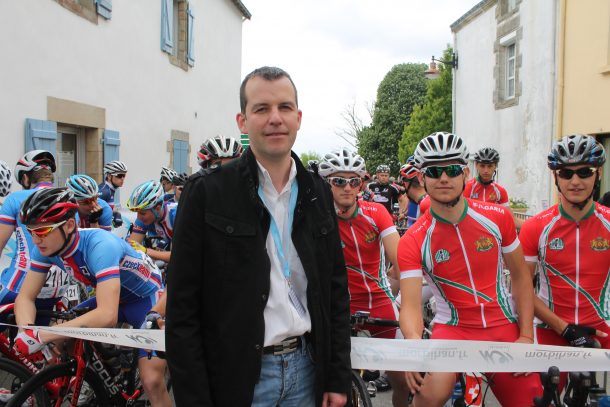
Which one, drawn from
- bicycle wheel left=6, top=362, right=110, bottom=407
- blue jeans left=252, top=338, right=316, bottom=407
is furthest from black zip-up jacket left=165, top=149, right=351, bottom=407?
bicycle wheel left=6, top=362, right=110, bottom=407

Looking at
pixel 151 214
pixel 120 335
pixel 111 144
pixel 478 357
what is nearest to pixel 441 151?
pixel 478 357

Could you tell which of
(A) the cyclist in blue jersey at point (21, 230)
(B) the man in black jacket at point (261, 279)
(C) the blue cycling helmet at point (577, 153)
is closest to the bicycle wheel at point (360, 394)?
(B) the man in black jacket at point (261, 279)

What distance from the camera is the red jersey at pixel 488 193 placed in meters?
7.80

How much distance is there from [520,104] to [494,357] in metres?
15.5

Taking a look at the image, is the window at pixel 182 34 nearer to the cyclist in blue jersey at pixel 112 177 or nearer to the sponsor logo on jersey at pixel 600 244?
the cyclist in blue jersey at pixel 112 177

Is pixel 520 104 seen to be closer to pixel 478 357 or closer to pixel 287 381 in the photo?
pixel 478 357

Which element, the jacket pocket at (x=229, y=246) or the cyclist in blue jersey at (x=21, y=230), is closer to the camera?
the jacket pocket at (x=229, y=246)

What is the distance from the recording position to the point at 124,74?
12.4 m

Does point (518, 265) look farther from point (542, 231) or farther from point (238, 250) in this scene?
point (238, 250)

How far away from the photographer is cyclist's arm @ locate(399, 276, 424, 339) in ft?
10.7

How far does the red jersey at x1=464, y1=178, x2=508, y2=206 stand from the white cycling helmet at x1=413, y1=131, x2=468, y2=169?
15.0 feet

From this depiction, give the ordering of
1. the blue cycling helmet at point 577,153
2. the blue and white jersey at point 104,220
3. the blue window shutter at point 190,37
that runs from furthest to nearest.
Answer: the blue window shutter at point 190,37 < the blue and white jersey at point 104,220 < the blue cycling helmet at point 577,153

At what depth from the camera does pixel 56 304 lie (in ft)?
16.0

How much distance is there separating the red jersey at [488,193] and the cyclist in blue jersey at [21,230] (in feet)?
18.0
